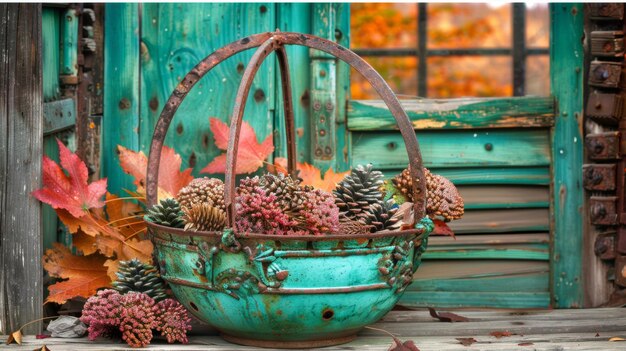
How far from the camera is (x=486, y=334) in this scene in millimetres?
2809

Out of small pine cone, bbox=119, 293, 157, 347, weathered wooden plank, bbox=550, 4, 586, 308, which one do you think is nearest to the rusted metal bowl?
small pine cone, bbox=119, 293, 157, 347

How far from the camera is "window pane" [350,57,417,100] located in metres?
8.00

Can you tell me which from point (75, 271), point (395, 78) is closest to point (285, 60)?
point (75, 271)

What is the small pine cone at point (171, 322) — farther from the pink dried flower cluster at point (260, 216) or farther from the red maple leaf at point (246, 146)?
the red maple leaf at point (246, 146)

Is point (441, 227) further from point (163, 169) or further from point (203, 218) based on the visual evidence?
point (163, 169)

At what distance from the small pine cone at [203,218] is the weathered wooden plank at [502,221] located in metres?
1.25

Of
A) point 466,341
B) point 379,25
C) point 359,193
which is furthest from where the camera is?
point 379,25

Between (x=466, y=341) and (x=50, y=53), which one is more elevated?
(x=50, y=53)

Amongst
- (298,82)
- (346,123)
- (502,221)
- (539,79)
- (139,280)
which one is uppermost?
(539,79)

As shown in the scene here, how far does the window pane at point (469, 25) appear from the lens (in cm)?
903

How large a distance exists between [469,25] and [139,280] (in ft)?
23.5

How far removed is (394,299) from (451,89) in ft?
22.2

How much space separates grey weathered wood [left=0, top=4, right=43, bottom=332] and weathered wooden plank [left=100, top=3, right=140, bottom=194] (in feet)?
2.15

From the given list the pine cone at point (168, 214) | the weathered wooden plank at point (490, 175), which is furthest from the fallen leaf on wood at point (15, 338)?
the weathered wooden plank at point (490, 175)
